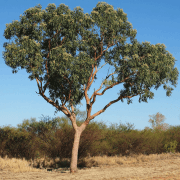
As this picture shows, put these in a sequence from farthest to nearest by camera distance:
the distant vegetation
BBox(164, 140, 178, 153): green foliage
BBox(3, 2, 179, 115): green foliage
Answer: BBox(164, 140, 178, 153): green foliage → the distant vegetation → BBox(3, 2, 179, 115): green foliage

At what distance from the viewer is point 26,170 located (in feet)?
57.8

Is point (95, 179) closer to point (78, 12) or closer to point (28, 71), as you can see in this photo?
point (28, 71)

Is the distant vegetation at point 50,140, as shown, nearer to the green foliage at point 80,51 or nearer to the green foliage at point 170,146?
the green foliage at point 80,51

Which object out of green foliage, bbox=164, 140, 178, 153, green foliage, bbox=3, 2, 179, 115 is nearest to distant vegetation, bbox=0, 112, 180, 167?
green foliage, bbox=3, 2, 179, 115

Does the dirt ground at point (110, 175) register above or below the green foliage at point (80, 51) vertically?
below

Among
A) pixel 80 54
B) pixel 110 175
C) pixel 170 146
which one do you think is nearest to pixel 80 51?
pixel 80 54

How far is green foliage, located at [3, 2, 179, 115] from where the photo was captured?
51.3 feet

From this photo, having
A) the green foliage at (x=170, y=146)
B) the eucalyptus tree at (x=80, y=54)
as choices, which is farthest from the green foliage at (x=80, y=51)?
the green foliage at (x=170, y=146)

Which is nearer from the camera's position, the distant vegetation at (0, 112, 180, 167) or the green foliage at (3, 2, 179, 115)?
the green foliage at (3, 2, 179, 115)

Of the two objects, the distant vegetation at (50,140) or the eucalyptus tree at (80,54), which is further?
the distant vegetation at (50,140)

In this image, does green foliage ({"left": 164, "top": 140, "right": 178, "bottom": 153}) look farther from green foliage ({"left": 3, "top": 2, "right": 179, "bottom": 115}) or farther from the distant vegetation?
green foliage ({"left": 3, "top": 2, "right": 179, "bottom": 115})

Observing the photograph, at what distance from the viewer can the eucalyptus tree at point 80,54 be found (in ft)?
51.4

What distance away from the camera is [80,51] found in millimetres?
16344

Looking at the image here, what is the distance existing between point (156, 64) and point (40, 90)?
827cm
